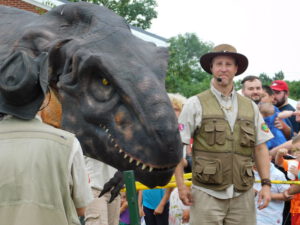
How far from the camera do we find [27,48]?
139 inches

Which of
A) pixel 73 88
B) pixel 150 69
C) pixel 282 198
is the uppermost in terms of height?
pixel 150 69

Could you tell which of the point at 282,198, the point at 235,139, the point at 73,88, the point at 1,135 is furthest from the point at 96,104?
the point at 282,198

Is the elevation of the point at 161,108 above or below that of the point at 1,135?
above

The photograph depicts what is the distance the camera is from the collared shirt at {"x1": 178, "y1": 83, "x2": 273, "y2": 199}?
5.16 m

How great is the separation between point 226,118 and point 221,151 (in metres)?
0.32

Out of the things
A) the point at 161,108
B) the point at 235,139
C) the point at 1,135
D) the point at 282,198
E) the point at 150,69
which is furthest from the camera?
the point at 282,198

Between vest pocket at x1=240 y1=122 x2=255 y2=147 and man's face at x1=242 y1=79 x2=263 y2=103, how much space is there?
1990 millimetres

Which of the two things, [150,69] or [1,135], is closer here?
[1,135]

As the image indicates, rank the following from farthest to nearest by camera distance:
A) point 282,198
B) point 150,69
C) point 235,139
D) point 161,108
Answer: point 282,198, point 235,139, point 150,69, point 161,108

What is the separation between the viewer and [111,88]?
310 cm

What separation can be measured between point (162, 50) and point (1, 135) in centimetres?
115

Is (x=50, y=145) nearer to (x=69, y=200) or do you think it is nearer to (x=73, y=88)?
(x=69, y=200)

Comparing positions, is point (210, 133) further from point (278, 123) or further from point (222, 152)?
point (278, 123)

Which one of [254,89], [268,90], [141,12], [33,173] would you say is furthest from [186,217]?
[141,12]
